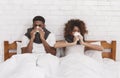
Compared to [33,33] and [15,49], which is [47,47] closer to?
[33,33]

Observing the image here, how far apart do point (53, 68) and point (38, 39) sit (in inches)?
35.2

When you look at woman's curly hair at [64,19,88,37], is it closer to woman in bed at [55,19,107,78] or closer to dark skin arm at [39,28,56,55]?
woman in bed at [55,19,107,78]

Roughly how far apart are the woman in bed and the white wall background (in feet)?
0.47

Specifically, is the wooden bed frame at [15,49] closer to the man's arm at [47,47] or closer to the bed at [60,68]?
the man's arm at [47,47]

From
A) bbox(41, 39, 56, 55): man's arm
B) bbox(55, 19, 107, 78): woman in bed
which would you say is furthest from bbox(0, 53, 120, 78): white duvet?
bbox(41, 39, 56, 55): man's arm

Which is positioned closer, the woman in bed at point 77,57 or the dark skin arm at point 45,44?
the woman in bed at point 77,57

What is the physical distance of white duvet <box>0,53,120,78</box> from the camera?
79.6 inches

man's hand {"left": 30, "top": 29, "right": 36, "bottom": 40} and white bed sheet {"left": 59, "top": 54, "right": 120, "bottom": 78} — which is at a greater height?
man's hand {"left": 30, "top": 29, "right": 36, "bottom": 40}

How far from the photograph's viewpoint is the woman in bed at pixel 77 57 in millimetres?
2062

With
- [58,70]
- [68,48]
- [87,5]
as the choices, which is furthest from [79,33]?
[58,70]

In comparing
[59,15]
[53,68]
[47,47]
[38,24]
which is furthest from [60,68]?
[59,15]

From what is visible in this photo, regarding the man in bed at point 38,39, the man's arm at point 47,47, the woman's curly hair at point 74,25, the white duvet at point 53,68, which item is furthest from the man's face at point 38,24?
the white duvet at point 53,68

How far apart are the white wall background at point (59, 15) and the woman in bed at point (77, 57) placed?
0.47 feet

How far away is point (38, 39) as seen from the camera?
3029 mm
